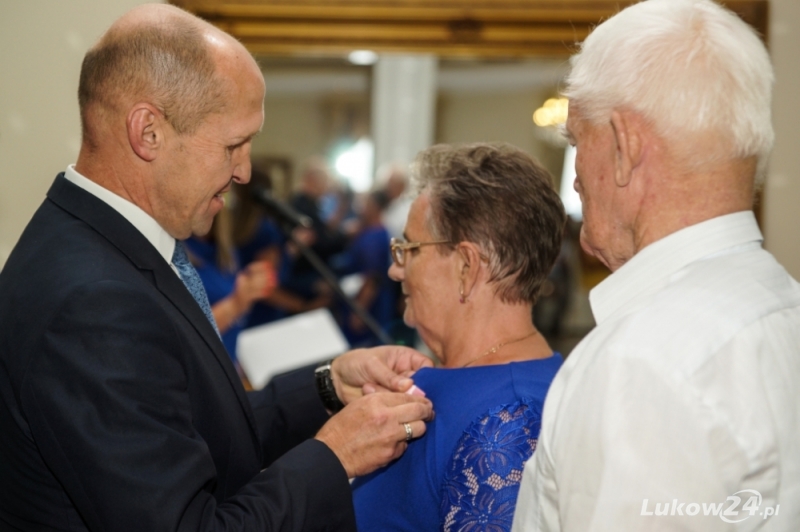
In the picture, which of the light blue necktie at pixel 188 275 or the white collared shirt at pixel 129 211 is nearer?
the white collared shirt at pixel 129 211

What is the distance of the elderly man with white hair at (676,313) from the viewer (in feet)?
2.64

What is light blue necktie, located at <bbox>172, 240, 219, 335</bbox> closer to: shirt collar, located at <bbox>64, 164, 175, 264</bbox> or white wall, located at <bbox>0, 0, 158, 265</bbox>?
shirt collar, located at <bbox>64, 164, 175, 264</bbox>

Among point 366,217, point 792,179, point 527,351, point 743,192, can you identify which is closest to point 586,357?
point 743,192

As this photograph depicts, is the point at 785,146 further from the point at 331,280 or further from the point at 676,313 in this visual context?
the point at 676,313

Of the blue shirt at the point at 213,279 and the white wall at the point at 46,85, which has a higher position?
the white wall at the point at 46,85

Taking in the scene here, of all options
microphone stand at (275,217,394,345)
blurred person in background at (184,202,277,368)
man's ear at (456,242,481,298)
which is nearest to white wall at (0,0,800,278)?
blurred person in background at (184,202,277,368)

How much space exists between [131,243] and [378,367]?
57cm

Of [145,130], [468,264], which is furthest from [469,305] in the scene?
[145,130]

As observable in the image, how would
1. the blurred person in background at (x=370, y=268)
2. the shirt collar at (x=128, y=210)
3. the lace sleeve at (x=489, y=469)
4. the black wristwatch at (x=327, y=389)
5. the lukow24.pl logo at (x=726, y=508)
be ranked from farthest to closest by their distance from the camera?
1. the blurred person in background at (x=370, y=268)
2. the black wristwatch at (x=327, y=389)
3. the shirt collar at (x=128, y=210)
4. the lace sleeve at (x=489, y=469)
5. the lukow24.pl logo at (x=726, y=508)

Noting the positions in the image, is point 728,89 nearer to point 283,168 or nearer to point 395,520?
point 395,520

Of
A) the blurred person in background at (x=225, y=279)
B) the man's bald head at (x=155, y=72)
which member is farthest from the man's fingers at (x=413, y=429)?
the blurred person in background at (x=225, y=279)

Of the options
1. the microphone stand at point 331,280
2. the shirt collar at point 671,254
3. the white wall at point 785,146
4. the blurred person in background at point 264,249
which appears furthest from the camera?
the blurred person in background at point 264,249

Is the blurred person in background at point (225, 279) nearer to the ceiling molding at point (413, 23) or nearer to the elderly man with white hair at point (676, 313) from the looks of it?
the ceiling molding at point (413, 23)

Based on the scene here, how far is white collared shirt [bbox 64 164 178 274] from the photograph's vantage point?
4.29 feet
